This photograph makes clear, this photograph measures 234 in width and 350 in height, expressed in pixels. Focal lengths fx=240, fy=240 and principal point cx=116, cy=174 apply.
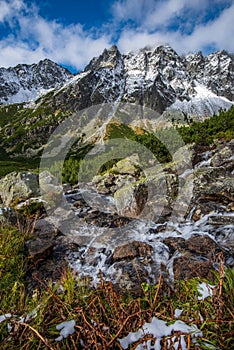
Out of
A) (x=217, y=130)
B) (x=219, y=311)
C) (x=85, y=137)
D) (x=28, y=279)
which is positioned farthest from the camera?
(x=85, y=137)

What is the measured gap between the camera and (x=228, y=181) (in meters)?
11.9

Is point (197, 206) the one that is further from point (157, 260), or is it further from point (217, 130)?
point (217, 130)

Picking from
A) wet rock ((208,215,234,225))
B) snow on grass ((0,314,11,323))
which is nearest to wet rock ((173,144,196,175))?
wet rock ((208,215,234,225))

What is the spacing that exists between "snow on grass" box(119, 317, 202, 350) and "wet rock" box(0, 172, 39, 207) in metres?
14.9

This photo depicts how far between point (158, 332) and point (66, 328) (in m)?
0.92

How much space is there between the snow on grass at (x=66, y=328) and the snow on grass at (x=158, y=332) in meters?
0.55

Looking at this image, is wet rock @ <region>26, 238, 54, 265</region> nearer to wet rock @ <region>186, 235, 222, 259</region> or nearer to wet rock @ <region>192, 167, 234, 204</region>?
wet rock @ <region>186, 235, 222, 259</region>

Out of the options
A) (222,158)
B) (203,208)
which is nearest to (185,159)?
(222,158)

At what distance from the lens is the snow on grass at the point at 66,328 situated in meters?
2.38

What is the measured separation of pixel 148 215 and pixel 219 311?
1044 centimetres

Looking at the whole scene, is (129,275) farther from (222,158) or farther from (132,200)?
(222,158)

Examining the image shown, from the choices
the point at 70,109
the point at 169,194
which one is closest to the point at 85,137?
the point at 70,109

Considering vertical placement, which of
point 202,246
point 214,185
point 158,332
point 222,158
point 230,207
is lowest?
point 202,246

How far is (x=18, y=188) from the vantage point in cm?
1653
